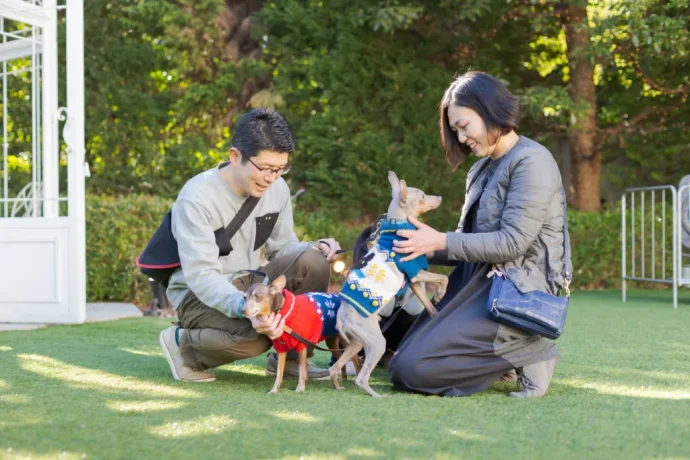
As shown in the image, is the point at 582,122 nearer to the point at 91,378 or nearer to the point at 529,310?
the point at 529,310

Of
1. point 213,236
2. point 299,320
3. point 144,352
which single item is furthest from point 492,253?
point 144,352

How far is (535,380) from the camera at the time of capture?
377 centimetres

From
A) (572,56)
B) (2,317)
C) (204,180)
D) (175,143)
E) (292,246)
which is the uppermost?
(572,56)

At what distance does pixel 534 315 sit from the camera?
3.67 meters

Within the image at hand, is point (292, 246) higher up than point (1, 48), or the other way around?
point (1, 48)

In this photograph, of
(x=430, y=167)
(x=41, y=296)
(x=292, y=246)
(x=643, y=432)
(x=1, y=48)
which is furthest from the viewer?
(x=430, y=167)

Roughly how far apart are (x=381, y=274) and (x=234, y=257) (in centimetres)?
85

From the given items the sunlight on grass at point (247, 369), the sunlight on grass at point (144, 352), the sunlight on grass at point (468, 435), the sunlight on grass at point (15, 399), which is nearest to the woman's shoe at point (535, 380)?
the sunlight on grass at point (468, 435)

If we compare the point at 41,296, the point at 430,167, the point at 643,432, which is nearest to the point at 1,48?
the point at 41,296

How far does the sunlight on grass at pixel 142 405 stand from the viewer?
3.44 m

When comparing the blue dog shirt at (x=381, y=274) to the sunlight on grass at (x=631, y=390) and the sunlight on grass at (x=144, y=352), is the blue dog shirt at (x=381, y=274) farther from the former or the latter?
the sunlight on grass at (x=144, y=352)

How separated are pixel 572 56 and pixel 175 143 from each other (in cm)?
542

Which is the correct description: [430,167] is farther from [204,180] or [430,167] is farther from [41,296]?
[204,180]

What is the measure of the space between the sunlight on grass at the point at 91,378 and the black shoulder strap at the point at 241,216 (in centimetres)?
77
